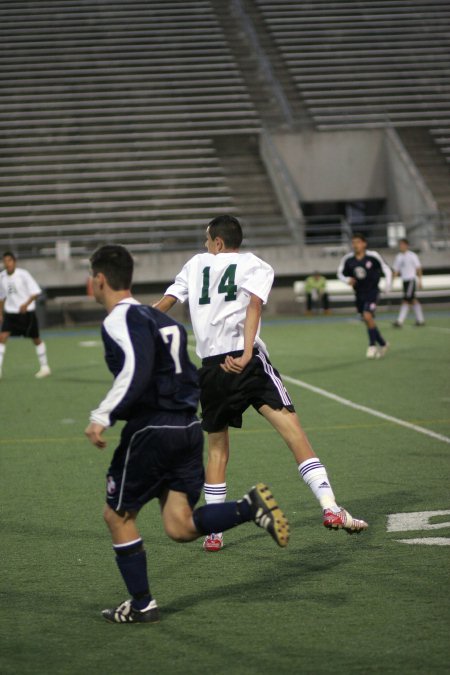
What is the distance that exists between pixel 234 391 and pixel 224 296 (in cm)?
54

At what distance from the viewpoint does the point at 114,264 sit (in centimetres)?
489

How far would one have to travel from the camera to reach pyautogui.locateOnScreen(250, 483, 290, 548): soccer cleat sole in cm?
496

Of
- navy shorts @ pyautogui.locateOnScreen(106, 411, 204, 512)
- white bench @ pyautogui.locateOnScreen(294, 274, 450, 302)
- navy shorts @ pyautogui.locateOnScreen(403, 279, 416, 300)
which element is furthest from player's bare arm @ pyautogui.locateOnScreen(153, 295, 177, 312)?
white bench @ pyautogui.locateOnScreen(294, 274, 450, 302)

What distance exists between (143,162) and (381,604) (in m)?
30.1

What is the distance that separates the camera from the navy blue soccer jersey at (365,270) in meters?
18.1

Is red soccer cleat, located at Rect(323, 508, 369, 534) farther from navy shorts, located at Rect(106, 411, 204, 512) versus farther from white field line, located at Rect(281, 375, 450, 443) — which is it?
white field line, located at Rect(281, 375, 450, 443)

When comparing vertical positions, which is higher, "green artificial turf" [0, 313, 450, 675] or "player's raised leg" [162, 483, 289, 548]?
"player's raised leg" [162, 483, 289, 548]

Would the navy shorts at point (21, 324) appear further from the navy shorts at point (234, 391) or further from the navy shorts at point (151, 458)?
the navy shorts at point (151, 458)

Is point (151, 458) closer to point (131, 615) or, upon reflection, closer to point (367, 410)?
point (131, 615)

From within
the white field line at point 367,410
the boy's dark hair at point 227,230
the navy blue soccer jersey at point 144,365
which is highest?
the boy's dark hair at point 227,230

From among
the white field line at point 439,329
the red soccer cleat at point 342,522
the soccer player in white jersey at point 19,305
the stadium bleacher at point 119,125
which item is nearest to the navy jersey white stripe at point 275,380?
the red soccer cleat at point 342,522

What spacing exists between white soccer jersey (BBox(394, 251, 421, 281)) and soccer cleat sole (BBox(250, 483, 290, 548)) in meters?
19.8

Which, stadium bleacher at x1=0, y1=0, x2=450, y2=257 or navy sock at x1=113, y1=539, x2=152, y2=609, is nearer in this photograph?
navy sock at x1=113, y1=539, x2=152, y2=609

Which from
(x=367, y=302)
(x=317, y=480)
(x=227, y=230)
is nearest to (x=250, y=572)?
(x=317, y=480)
